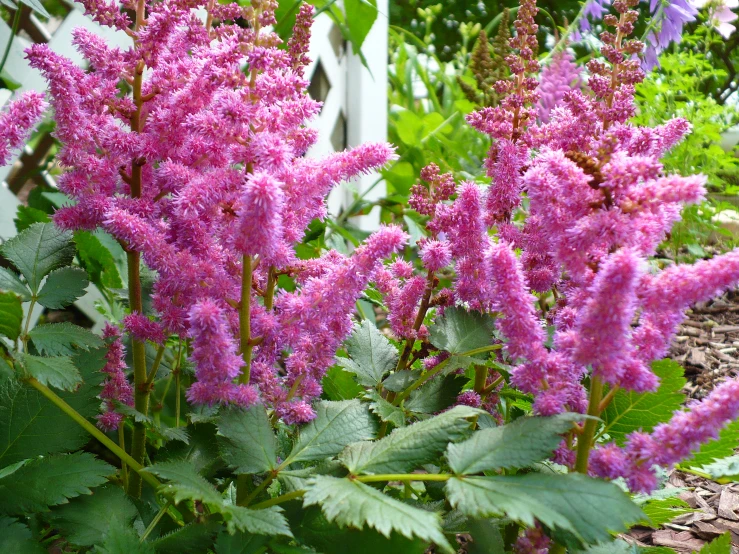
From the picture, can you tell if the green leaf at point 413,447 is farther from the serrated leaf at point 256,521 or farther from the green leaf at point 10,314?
the green leaf at point 10,314

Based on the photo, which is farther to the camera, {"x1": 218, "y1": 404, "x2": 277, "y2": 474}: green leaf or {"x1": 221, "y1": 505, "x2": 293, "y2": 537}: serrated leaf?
{"x1": 218, "y1": 404, "x2": 277, "y2": 474}: green leaf

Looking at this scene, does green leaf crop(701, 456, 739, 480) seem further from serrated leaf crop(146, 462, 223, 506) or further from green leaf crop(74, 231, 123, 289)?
green leaf crop(74, 231, 123, 289)

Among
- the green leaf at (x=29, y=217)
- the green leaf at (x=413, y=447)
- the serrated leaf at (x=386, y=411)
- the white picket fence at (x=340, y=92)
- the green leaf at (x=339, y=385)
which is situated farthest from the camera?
the white picket fence at (x=340, y=92)

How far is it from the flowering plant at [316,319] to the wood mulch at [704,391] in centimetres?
31

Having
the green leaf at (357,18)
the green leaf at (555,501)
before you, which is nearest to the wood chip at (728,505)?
the green leaf at (555,501)

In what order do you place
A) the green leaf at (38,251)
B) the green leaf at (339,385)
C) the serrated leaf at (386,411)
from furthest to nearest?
the green leaf at (339,385) < the green leaf at (38,251) < the serrated leaf at (386,411)

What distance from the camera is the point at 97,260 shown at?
3.96 feet

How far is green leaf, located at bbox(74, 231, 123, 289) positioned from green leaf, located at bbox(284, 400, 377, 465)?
1.87 feet

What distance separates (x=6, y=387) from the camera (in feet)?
2.63

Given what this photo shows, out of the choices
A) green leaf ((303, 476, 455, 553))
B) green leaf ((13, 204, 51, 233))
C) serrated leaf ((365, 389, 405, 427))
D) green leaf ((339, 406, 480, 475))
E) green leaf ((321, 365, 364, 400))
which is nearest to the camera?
green leaf ((303, 476, 455, 553))

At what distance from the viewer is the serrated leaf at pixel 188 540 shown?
694 mm

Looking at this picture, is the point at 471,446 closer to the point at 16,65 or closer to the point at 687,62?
the point at 16,65

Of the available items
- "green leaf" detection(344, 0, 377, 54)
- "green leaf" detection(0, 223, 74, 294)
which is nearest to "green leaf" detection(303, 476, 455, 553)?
"green leaf" detection(0, 223, 74, 294)

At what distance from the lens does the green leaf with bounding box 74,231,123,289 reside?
118cm
